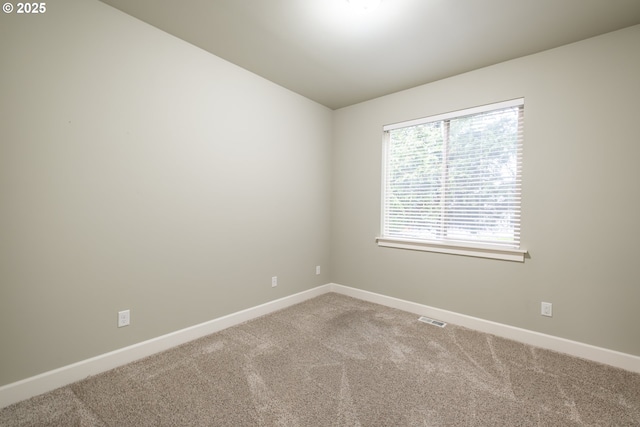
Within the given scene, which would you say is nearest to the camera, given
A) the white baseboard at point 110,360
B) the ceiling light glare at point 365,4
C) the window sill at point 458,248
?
the white baseboard at point 110,360

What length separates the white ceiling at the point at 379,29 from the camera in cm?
194

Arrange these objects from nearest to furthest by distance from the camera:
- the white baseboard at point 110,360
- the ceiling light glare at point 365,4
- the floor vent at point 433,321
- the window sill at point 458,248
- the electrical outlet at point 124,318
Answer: the white baseboard at point 110,360 < the ceiling light glare at point 365,4 < the electrical outlet at point 124,318 < the window sill at point 458,248 < the floor vent at point 433,321

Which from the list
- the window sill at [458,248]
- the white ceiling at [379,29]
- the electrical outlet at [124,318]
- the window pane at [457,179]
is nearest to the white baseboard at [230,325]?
the electrical outlet at [124,318]

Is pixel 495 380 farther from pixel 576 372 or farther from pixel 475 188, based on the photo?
pixel 475 188

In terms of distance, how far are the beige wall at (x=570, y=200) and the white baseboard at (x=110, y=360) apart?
2155 mm

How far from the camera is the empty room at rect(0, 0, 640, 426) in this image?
171 cm

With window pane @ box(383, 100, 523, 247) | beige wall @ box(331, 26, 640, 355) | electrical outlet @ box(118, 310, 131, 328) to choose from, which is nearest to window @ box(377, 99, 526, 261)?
window pane @ box(383, 100, 523, 247)

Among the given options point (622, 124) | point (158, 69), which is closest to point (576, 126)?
point (622, 124)

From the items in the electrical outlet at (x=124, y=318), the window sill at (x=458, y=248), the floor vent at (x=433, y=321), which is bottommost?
the floor vent at (x=433, y=321)

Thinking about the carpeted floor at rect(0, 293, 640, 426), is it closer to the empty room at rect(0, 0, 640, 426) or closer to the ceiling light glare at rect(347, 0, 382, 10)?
the empty room at rect(0, 0, 640, 426)

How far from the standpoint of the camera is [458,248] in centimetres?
→ 293

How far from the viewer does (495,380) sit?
194 cm

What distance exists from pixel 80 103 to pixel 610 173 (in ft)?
12.9

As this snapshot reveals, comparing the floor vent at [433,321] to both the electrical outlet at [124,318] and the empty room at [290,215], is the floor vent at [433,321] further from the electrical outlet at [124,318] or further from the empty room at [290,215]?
the electrical outlet at [124,318]
